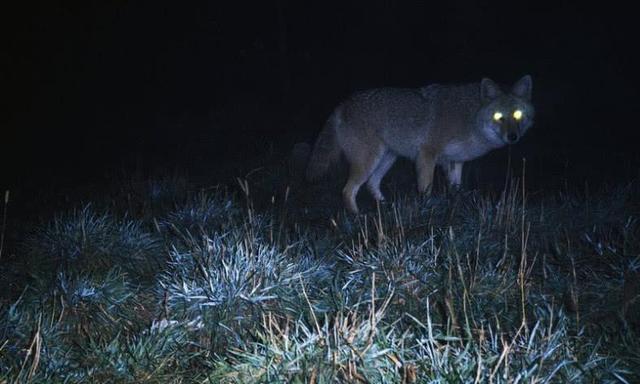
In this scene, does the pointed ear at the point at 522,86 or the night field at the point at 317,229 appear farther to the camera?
the pointed ear at the point at 522,86

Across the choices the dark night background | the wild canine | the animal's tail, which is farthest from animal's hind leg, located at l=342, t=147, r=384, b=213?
the dark night background

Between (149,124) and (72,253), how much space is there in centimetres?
1390

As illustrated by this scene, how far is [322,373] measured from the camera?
9.17 ft

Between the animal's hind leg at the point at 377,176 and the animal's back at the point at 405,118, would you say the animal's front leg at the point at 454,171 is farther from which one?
the animal's hind leg at the point at 377,176

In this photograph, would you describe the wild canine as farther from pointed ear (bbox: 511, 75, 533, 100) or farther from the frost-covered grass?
the frost-covered grass

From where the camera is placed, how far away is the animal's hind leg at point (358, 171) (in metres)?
7.80

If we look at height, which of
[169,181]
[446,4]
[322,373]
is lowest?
[169,181]

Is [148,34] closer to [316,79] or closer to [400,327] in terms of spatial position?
[316,79]

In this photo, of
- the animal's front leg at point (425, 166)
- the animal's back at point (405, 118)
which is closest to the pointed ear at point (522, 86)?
the animal's back at point (405, 118)

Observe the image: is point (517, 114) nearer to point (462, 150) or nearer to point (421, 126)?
point (462, 150)

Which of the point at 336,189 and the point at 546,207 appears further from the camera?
the point at 336,189

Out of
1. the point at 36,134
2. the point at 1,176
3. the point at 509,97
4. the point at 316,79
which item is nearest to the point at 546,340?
the point at 509,97

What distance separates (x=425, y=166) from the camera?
789cm

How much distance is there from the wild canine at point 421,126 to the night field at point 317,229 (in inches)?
10.6
